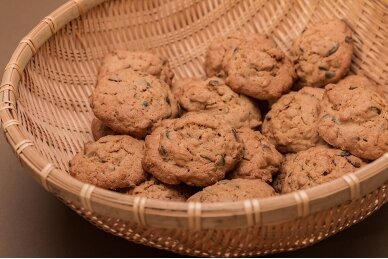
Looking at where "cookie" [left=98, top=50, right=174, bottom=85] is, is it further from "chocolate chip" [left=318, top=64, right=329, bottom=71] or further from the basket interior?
"chocolate chip" [left=318, top=64, right=329, bottom=71]

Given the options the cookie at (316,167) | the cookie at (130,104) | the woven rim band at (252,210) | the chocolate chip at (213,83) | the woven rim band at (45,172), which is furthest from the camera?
the chocolate chip at (213,83)

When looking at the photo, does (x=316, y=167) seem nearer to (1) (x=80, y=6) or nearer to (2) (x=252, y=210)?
(2) (x=252, y=210)

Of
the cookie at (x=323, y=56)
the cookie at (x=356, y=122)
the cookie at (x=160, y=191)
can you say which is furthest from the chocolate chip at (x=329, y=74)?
the cookie at (x=160, y=191)

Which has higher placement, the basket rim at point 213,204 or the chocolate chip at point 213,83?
the chocolate chip at point 213,83

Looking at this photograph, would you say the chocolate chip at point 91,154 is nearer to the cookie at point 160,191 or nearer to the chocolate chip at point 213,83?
the cookie at point 160,191

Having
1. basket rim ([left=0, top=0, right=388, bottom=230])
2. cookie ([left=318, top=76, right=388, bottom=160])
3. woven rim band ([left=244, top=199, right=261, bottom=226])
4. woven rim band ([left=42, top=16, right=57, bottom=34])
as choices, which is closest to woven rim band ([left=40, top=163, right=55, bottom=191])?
basket rim ([left=0, top=0, right=388, bottom=230])

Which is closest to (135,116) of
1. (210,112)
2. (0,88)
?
(210,112)
